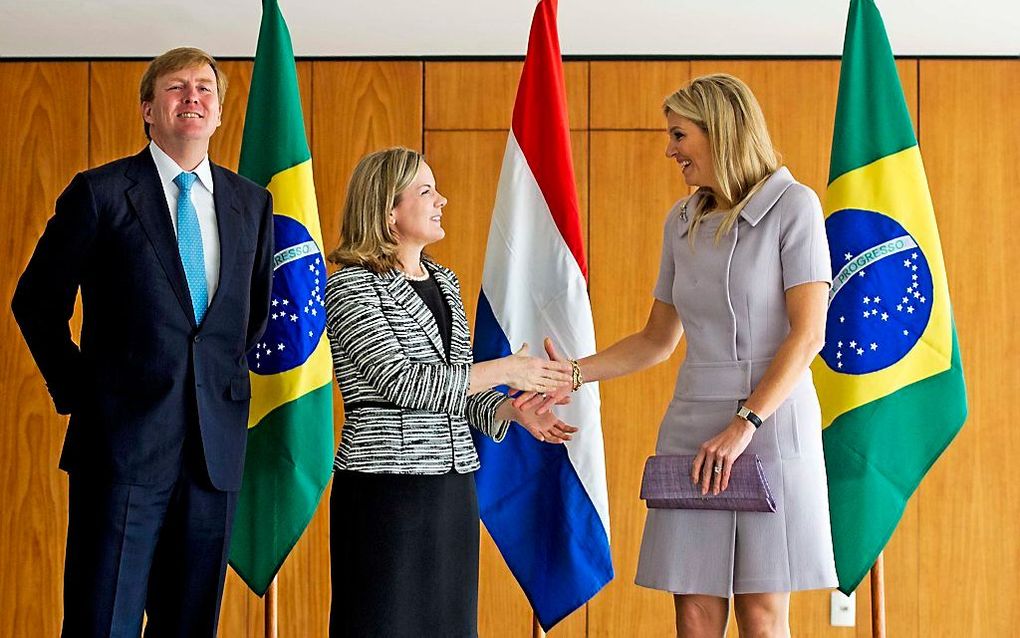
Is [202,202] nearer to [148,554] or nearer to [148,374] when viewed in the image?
[148,374]

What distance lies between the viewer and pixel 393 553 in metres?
2.30

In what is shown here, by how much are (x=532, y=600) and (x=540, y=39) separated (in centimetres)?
165

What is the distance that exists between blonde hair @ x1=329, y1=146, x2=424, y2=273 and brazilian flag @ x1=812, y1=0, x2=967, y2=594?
4.31 feet

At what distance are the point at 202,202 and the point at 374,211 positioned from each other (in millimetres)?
398

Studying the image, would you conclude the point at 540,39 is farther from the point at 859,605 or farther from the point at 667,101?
the point at 859,605

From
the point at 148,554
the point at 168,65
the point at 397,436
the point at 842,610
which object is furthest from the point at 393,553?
the point at 842,610

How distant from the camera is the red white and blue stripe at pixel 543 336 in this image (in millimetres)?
3000

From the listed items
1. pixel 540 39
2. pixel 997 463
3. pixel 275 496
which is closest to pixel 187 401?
pixel 275 496

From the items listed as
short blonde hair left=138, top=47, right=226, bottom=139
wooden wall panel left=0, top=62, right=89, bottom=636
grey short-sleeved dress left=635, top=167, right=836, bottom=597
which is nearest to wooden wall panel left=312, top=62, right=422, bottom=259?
wooden wall panel left=0, top=62, right=89, bottom=636

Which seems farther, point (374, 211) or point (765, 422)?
point (374, 211)

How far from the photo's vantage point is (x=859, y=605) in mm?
4094

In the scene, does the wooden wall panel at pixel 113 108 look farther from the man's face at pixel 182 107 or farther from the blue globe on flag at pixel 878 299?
the blue globe on flag at pixel 878 299

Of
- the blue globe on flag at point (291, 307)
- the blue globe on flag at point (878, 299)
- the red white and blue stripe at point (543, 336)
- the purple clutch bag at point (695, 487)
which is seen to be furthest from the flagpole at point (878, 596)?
the blue globe on flag at point (291, 307)

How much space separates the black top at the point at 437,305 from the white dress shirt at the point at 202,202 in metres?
0.45
